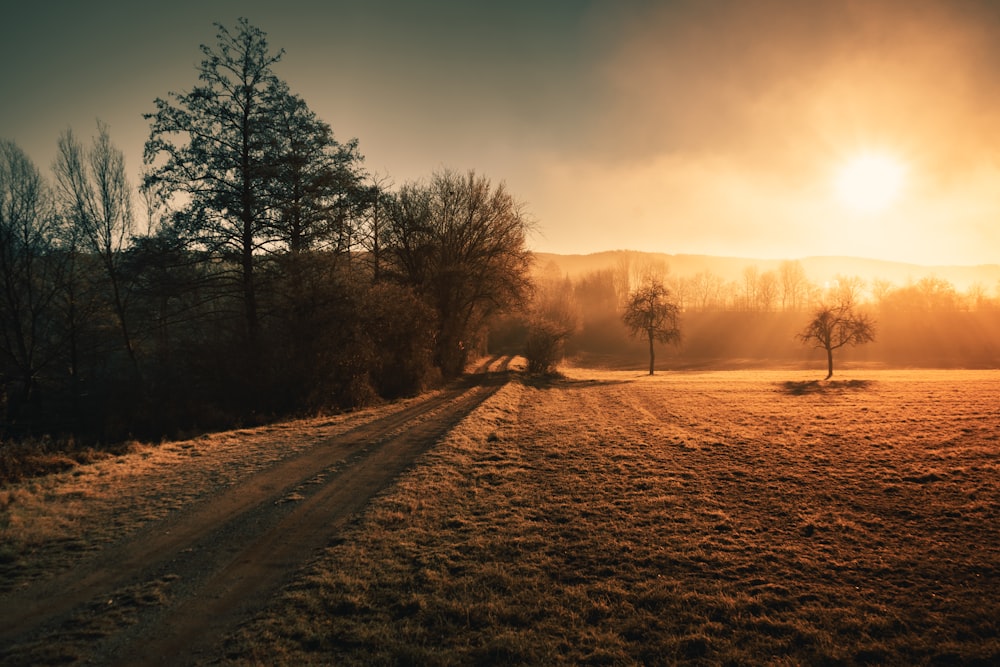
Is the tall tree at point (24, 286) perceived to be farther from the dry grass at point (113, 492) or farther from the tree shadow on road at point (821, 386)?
the tree shadow on road at point (821, 386)

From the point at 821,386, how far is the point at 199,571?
3360 centimetres

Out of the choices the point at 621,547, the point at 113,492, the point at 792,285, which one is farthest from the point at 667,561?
the point at 792,285

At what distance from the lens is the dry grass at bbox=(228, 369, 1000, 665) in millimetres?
4949

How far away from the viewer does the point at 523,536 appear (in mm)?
7793

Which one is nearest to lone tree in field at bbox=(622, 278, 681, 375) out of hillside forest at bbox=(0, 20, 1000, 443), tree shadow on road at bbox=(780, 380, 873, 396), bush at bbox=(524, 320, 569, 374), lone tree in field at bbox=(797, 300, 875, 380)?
bush at bbox=(524, 320, 569, 374)

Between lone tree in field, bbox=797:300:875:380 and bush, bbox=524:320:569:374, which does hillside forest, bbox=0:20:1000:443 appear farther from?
lone tree in field, bbox=797:300:875:380

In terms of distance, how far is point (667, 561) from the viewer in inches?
270

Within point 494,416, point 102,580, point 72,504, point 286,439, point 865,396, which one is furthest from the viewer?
point 865,396

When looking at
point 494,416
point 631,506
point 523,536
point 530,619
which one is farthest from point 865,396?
point 530,619

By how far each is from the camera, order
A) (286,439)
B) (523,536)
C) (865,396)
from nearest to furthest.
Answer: (523,536), (286,439), (865,396)

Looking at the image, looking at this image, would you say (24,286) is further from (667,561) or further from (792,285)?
(792,285)

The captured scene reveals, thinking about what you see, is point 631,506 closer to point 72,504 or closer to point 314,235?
point 72,504

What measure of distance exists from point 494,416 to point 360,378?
7019 millimetres

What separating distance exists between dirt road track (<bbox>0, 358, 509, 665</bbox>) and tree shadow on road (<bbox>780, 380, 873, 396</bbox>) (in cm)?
2605
